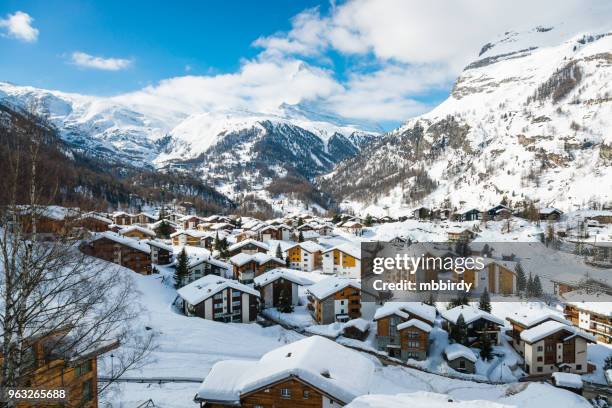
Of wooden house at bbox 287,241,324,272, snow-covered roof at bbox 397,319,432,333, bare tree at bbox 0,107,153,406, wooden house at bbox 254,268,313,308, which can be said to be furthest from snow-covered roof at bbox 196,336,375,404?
wooden house at bbox 287,241,324,272

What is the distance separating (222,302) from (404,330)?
14.6 m

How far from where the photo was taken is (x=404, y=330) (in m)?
30.4

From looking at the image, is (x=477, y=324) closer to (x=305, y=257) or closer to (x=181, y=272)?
(x=181, y=272)

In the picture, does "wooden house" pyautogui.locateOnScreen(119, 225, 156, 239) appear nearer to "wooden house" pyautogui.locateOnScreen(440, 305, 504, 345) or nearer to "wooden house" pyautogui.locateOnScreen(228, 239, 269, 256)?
"wooden house" pyautogui.locateOnScreen(228, 239, 269, 256)

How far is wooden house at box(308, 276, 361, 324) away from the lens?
3506 cm

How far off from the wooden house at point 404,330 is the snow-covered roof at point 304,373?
633 inches

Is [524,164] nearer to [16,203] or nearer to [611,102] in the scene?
[611,102]

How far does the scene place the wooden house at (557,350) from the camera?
29.7 metres

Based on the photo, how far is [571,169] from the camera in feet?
394

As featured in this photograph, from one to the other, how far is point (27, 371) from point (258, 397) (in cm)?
1014

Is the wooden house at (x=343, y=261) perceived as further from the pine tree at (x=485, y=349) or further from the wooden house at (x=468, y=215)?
the wooden house at (x=468, y=215)

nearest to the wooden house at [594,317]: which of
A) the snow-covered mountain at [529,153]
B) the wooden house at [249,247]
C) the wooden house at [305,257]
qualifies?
the wooden house at [305,257]

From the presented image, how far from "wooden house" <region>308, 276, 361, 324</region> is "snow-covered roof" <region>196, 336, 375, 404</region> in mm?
19267

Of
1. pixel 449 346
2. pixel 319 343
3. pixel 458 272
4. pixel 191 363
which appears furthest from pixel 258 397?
pixel 458 272
